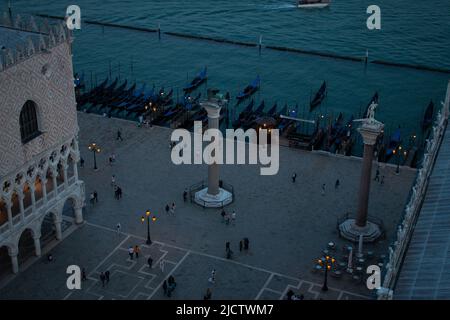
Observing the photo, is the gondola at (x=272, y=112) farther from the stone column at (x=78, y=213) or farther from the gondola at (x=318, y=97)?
the stone column at (x=78, y=213)

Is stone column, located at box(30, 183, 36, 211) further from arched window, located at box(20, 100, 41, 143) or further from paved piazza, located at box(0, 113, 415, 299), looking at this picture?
paved piazza, located at box(0, 113, 415, 299)

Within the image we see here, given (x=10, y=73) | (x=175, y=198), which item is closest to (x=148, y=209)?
(x=175, y=198)

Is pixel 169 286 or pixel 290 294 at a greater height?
pixel 290 294

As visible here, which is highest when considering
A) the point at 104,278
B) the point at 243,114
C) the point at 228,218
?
the point at 243,114

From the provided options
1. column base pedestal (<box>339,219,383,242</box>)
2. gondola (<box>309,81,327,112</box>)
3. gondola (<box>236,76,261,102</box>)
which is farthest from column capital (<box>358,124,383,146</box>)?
gondola (<box>236,76,261,102</box>)

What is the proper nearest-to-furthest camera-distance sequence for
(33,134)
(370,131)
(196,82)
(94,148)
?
(33,134)
(370,131)
(94,148)
(196,82)

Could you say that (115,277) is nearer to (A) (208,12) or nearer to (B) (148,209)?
(B) (148,209)

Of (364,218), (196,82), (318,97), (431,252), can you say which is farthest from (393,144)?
(431,252)

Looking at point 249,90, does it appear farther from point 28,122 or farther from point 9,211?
point 9,211
